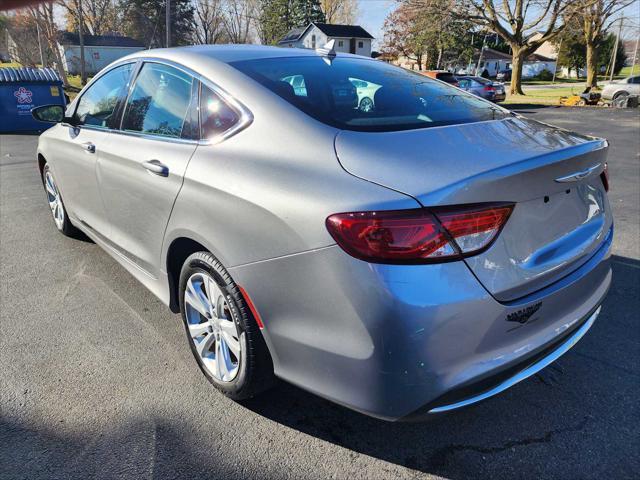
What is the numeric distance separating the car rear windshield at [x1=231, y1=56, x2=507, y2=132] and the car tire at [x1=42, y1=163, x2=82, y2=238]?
286 cm

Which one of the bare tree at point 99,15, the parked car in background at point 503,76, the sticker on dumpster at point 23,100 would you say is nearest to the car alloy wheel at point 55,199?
the sticker on dumpster at point 23,100

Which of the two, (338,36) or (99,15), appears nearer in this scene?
(99,15)

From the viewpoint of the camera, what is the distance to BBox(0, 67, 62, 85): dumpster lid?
1354cm

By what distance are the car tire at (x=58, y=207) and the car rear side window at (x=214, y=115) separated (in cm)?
261

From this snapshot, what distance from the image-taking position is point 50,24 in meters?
34.0

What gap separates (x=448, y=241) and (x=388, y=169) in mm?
335

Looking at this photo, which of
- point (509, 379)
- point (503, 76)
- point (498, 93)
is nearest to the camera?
point (509, 379)

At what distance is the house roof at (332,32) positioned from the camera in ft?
206

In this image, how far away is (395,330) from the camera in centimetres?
162

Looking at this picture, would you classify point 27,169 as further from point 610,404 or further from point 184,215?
point 610,404

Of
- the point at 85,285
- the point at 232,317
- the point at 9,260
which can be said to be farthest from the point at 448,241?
the point at 9,260

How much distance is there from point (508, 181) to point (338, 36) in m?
67.0

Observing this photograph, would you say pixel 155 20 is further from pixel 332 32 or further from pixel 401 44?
pixel 401 44

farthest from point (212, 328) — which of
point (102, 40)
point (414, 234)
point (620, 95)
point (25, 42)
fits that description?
point (102, 40)
